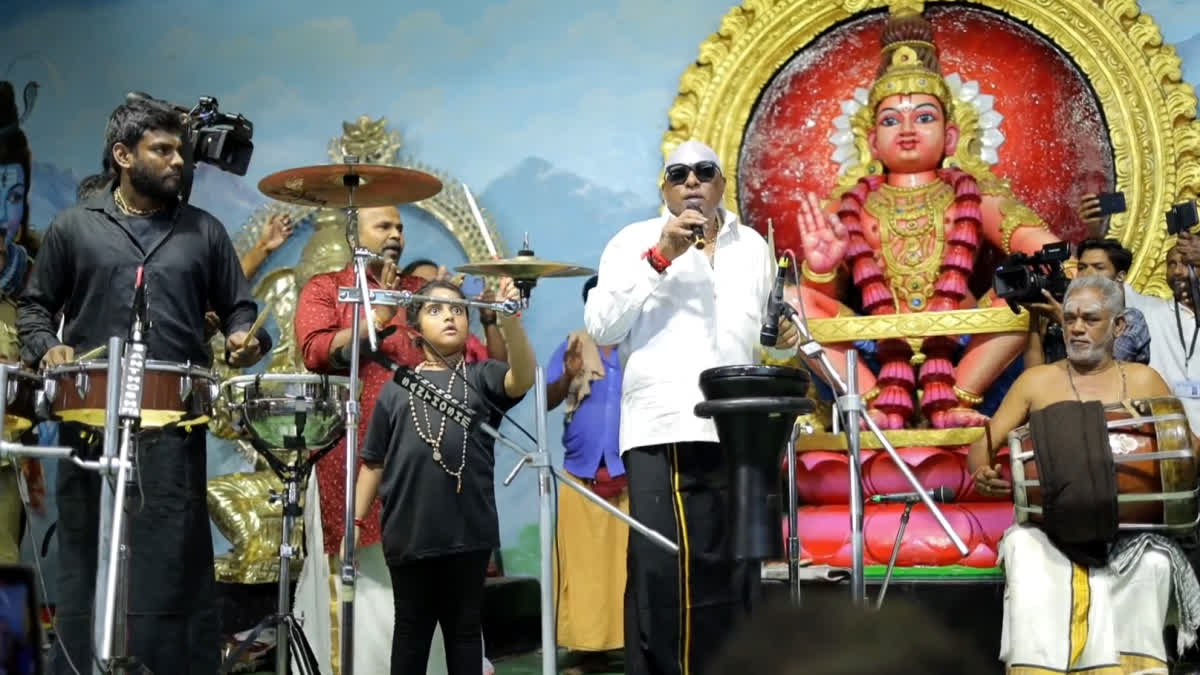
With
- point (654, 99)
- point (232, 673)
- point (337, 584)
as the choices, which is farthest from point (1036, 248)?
point (232, 673)

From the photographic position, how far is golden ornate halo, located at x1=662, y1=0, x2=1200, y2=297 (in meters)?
6.18

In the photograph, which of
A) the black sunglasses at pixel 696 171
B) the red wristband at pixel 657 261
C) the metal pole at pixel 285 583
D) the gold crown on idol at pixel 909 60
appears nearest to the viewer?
the red wristband at pixel 657 261

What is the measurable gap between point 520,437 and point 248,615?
5.43 feet

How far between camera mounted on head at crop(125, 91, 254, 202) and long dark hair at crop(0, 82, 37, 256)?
4513 mm

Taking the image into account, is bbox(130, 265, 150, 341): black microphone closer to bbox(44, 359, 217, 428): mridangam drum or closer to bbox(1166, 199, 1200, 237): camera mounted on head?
bbox(44, 359, 217, 428): mridangam drum

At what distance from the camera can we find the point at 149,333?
3.91 metres

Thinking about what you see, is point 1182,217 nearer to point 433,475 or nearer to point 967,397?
point 967,397

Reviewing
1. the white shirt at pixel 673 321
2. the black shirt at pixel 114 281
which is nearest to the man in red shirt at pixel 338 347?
the black shirt at pixel 114 281

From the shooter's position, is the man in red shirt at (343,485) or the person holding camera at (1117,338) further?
the person holding camera at (1117,338)

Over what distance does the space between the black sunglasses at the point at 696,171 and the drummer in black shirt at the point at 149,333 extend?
134 cm

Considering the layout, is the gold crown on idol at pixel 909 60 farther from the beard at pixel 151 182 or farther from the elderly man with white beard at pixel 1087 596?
the beard at pixel 151 182

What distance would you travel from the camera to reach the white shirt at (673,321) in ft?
12.3

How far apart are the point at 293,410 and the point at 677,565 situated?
1.57 m

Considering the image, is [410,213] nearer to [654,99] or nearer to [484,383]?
[654,99]
